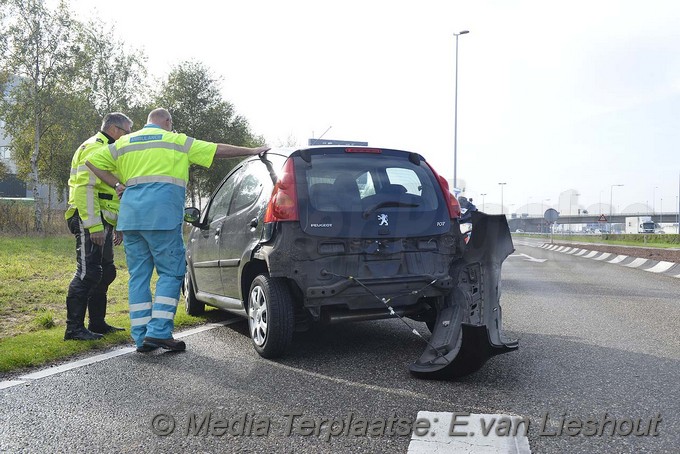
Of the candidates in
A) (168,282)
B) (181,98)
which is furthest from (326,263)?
(181,98)

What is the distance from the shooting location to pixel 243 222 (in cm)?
538

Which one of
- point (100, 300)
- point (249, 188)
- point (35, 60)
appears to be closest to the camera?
point (249, 188)

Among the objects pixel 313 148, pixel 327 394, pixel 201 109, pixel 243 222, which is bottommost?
pixel 327 394

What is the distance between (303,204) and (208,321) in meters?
2.74

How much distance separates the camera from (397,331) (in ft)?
19.8

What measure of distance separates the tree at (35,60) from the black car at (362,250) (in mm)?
28643

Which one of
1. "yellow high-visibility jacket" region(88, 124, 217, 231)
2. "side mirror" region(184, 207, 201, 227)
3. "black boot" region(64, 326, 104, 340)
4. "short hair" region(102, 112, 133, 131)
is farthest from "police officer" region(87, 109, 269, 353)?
"side mirror" region(184, 207, 201, 227)

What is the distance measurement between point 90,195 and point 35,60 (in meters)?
29.4

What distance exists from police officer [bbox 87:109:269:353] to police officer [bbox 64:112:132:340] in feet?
1.74

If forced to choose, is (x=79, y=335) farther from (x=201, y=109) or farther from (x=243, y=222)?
(x=201, y=109)

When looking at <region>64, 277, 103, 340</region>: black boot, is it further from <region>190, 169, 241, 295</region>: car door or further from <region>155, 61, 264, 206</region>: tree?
<region>155, 61, 264, 206</region>: tree

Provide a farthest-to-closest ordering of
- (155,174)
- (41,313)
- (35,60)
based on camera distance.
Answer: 1. (35,60)
2. (41,313)
3. (155,174)

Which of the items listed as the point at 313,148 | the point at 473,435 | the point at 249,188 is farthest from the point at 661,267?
the point at 473,435

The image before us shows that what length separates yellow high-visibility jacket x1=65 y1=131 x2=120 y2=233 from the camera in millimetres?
5578
